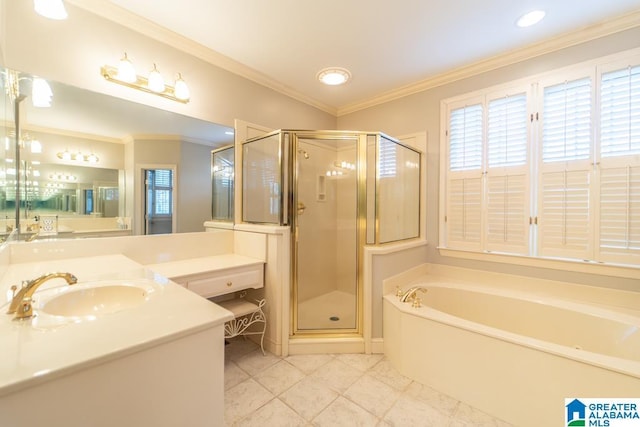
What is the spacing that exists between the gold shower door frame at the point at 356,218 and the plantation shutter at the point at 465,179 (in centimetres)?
98

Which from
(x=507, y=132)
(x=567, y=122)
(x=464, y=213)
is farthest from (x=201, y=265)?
(x=567, y=122)

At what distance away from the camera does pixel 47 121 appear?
1.50 meters

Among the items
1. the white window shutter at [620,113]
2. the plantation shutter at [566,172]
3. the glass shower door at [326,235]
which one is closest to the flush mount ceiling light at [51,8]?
the glass shower door at [326,235]

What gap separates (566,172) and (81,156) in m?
3.48

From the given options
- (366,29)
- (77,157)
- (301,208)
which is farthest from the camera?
(301,208)

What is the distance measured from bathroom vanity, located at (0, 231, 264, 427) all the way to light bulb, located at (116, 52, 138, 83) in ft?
4.32

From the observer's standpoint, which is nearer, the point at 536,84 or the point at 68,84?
the point at 68,84

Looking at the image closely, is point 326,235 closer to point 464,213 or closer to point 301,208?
point 301,208

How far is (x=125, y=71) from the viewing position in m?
1.69

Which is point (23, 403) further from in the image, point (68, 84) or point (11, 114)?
point (68, 84)

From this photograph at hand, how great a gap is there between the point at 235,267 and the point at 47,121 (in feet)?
4.67

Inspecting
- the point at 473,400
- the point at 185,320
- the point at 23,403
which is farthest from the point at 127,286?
the point at 473,400

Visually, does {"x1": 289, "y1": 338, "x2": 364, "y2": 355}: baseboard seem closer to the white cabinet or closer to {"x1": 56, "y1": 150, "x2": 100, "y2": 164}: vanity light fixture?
the white cabinet

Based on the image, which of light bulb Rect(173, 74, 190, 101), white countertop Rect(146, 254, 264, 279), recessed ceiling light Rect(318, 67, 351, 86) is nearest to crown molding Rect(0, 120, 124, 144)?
light bulb Rect(173, 74, 190, 101)
